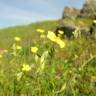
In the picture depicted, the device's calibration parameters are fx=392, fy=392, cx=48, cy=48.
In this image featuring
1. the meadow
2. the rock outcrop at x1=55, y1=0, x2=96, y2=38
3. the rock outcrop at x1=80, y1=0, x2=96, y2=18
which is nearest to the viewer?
the meadow

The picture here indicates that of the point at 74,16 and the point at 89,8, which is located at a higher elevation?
the point at 89,8

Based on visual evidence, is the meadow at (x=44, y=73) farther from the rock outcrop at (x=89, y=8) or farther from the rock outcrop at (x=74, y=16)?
the rock outcrop at (x=89, y=8)

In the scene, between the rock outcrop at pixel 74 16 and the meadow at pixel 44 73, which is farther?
the rock outcrop at pixel 74 16

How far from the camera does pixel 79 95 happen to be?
19.4ft

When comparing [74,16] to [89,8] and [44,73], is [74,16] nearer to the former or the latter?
[89,8]

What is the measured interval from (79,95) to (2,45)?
740 inches

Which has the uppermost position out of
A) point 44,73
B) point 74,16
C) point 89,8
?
point 44,73

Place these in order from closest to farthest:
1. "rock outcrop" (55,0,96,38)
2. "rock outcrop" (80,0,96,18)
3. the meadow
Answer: the meadow < "rock outcrop" (55,0,96,38) < "rock outcrop" (80,0,96,18)

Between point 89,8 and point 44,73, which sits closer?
point 44,73

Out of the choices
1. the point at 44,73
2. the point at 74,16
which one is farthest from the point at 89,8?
the point at 44,73

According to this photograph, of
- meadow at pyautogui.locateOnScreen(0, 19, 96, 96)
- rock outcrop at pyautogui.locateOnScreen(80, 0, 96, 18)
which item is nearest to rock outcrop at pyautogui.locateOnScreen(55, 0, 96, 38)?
rock outcrop at pyautogui.locateOnScreen(80, 0, 96, 18)

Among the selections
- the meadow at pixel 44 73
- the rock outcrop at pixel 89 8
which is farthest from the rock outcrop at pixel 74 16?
the meadow at pixel 44 73

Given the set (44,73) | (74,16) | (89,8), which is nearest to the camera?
(44,73)

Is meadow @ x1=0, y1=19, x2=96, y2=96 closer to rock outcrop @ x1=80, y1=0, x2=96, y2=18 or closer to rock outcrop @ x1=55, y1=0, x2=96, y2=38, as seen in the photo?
rock outcrop @ x1=55, y1=0, x2=96, y2=38
